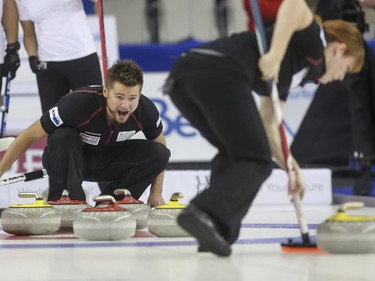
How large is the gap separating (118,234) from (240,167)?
87 cm

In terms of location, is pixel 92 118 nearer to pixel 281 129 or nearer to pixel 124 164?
pixel 124 164

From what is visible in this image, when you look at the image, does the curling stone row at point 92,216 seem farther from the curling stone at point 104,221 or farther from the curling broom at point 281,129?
the curling broom at point 281,129

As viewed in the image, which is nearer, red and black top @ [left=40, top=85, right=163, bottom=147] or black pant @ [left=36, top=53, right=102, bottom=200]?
red and black top @ [left=40, top=85, right=163, bottom=147]

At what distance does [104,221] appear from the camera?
3658 millimetres

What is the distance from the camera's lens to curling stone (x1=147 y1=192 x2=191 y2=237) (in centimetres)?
381

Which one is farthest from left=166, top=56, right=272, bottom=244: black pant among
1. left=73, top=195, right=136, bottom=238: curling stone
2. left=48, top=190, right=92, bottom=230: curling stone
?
left=48, top=190, right=92, bottom=230: curling stone

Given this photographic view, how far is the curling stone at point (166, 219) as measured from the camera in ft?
12.5

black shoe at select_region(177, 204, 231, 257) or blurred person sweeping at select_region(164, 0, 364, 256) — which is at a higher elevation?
blurred person sweeping at select_region(164, 0, 364, 256)

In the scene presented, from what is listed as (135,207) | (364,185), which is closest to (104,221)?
(135,207)

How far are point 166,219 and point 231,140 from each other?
86 cm

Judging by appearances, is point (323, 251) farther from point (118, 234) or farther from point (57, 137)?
point (57, 137)

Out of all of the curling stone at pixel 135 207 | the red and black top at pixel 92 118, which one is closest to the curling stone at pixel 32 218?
the curling stone at pixel 135 207

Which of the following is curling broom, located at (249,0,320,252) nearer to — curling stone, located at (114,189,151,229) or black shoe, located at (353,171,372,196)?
curling stone, located at (114,189,151,229)

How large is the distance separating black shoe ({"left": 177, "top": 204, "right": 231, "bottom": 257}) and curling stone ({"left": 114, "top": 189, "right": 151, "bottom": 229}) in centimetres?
112
